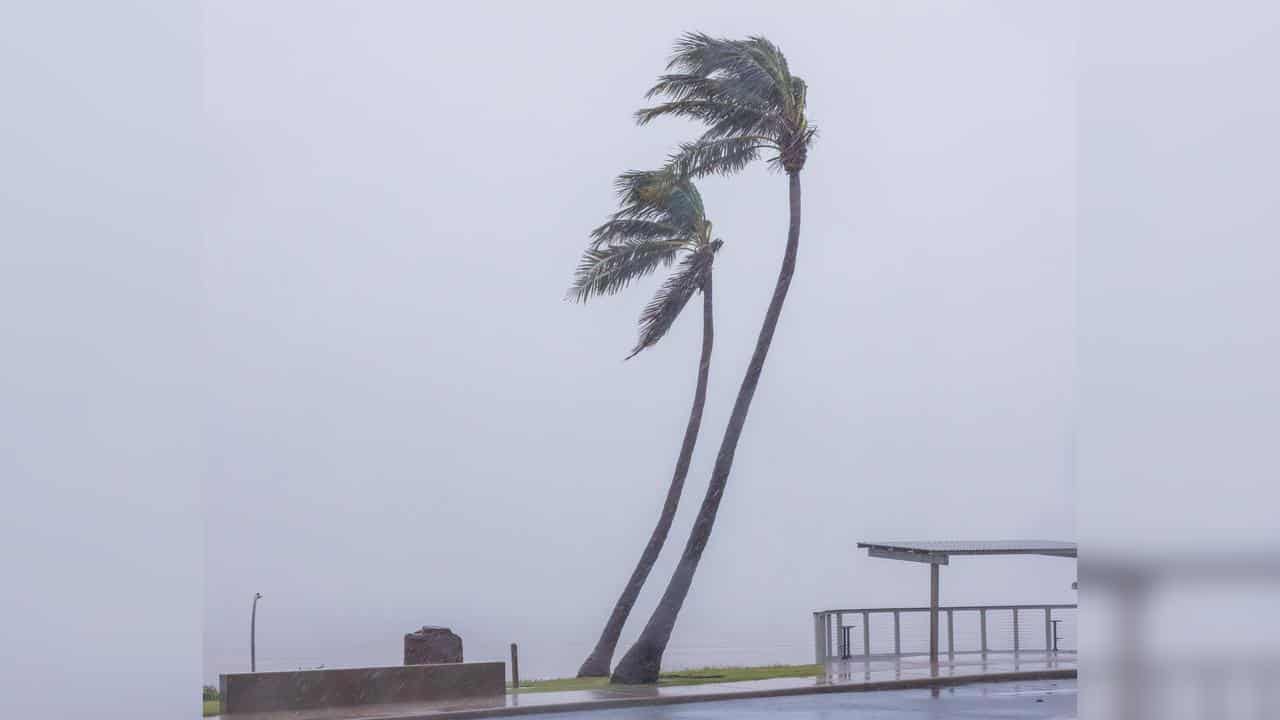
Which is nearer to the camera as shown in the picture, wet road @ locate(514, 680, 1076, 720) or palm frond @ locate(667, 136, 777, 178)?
wet road @ locate(514, 680, 1076, 720)

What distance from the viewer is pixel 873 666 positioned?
17.6 meters

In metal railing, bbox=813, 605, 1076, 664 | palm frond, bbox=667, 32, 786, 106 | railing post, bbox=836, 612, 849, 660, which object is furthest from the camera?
palm frond, bbox=667, 32, 786, 106

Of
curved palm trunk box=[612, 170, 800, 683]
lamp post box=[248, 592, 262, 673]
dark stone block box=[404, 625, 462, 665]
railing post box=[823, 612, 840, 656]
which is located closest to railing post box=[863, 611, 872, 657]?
railing post box=[823, 612, 840, 656]

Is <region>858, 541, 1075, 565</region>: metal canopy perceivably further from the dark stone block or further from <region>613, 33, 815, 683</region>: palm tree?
the dark stone block

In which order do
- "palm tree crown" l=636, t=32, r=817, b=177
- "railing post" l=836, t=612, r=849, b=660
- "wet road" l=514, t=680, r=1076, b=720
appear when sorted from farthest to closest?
"palm tree crown" l=636, t=32, r=817, b=177 < "railing post" l=836, t=612, r=849, b=660 < "wet road" l=514, t=680, r=1076, b=720

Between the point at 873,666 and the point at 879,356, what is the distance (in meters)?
20.6

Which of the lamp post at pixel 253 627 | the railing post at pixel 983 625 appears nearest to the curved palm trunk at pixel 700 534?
the railing post at pixel 983 625

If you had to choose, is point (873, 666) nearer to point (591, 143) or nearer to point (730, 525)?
point (730, 525)

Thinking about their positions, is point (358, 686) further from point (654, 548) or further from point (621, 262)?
point (621, 262)

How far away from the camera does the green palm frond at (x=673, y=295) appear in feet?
71.6

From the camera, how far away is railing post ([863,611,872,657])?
18312 mm

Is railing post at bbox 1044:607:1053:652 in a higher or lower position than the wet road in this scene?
lower

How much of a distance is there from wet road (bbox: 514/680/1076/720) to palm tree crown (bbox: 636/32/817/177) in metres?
9.80

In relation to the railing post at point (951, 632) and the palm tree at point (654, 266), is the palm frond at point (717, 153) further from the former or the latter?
the railing post at point (951, 632)
